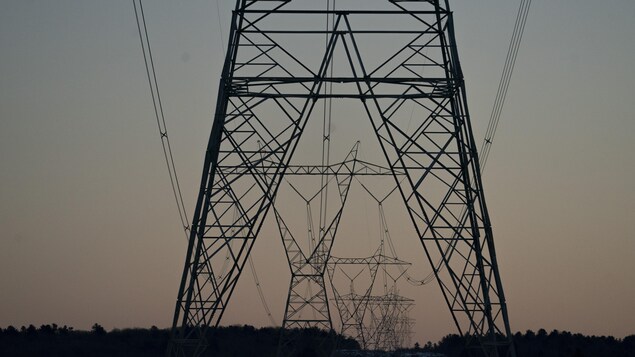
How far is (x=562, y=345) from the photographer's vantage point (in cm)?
Result: 14850

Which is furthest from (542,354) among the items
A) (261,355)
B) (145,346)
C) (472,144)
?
(472,144)

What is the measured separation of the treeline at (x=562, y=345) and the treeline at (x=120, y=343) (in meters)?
20.2

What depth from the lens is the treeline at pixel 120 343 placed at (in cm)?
11801

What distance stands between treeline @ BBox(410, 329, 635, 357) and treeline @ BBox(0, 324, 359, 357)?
66.2 ft

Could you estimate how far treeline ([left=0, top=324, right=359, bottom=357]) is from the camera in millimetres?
118012

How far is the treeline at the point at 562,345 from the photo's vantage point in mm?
129000

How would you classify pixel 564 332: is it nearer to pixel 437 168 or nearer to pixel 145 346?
pixel 145 346

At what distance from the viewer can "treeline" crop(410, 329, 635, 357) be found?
5079 inches

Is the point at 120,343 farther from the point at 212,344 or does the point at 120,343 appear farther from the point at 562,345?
the point at 562,345

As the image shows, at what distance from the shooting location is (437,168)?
33094 mm

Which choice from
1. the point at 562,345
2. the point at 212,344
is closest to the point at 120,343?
the point at 212,344

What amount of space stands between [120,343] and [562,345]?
180 ft

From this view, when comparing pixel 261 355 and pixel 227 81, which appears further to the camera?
pixel 261 355

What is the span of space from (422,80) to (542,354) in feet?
320
